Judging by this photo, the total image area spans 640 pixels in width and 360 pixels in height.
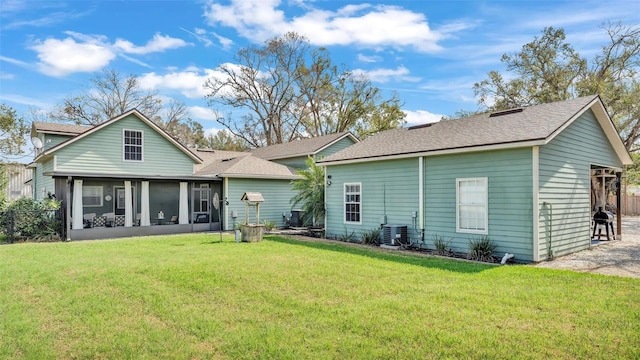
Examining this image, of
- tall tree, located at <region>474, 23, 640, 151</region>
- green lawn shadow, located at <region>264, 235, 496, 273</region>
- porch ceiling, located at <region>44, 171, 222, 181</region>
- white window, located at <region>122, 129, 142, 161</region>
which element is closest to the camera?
green lawn shadow, located at <region>264, 235, 496, 273</region>

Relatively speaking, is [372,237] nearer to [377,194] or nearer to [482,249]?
[377,194]

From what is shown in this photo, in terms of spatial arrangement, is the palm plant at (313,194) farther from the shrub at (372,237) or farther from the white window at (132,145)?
the white window at (132,145)

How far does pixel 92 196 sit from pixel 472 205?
1683cm

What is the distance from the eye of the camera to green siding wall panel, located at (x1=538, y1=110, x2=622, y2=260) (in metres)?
9.05

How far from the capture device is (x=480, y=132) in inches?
410

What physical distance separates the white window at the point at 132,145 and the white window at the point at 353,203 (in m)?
9.79

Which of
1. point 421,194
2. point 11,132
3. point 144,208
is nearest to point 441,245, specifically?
point 421,194

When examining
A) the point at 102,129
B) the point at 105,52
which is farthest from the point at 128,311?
the point at 105,52

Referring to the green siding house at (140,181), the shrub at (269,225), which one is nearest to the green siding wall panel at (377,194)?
the shrub at (269,225)

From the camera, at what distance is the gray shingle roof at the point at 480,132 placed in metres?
9.11

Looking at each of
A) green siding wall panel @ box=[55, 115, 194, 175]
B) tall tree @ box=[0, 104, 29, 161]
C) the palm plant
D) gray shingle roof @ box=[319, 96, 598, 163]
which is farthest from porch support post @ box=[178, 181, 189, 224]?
tall tree @ box=[0, 104, 29, 161]

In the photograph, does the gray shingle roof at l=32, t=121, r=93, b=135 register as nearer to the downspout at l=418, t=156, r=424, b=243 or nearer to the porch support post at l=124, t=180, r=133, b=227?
the porch support post at l=124, t=180, r=133, b=227

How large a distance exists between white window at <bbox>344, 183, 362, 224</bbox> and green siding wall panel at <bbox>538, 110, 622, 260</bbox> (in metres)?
5.61

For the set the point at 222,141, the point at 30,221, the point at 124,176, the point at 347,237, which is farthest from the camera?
the point at 222,141
